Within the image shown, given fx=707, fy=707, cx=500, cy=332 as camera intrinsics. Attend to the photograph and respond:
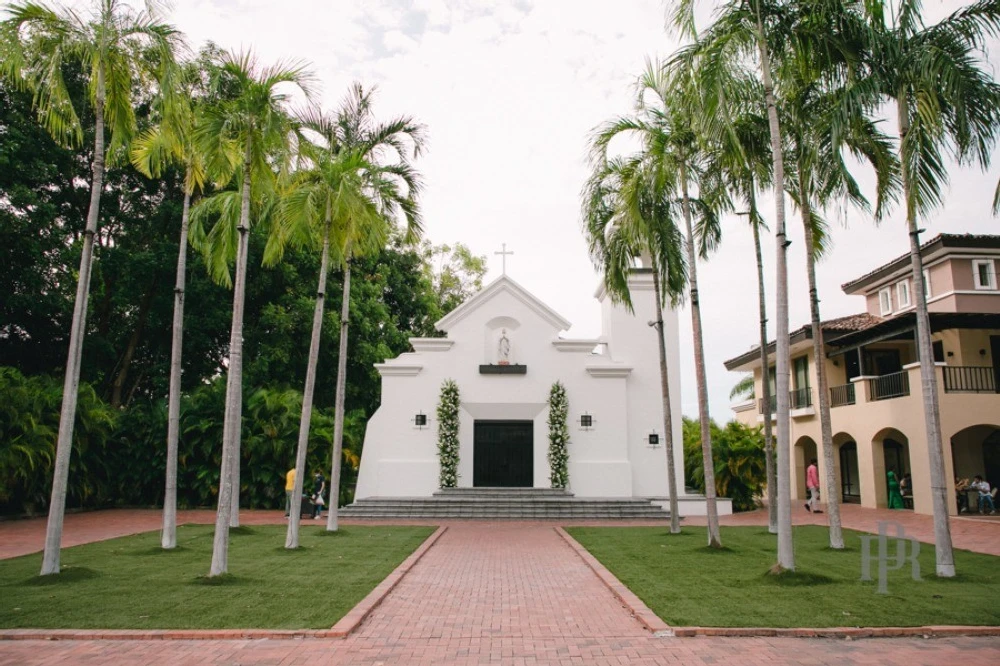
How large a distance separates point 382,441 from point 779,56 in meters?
17.0

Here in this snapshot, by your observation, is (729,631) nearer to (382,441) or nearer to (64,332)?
(382,441)

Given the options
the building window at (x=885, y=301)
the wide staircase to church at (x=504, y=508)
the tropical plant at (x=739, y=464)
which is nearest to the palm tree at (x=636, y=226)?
the wide staircase to church at (x=504, y=508)

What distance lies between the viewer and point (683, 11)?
1041cm

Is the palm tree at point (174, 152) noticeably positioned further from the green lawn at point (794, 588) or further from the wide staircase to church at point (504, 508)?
the wide staircase to church at point (504, 508)

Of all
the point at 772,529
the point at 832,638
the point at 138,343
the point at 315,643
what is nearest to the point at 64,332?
the point at 138,343

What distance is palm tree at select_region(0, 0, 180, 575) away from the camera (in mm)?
10102

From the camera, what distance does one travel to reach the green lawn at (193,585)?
25.5 feet

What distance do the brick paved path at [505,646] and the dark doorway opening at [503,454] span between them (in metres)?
14.6

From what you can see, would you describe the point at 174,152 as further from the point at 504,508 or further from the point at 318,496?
the point at 504,508

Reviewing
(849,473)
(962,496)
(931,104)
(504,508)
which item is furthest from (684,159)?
(849,473)

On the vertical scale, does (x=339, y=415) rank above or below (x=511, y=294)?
below

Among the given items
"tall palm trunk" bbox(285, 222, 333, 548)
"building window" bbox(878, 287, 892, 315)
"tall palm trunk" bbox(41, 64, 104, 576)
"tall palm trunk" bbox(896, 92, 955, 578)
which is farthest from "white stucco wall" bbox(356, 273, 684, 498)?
"tall palm trunk" bbox(41, 64, 104, 576)

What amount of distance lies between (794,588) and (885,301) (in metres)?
23.0

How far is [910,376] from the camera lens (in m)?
22.1
